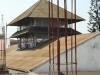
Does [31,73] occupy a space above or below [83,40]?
below

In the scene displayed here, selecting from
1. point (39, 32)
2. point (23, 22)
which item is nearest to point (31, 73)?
point (39, 32)

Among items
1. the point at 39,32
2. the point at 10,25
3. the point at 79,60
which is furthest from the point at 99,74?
the point at 10,25

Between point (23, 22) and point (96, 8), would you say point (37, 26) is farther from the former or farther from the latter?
point (96, 8)

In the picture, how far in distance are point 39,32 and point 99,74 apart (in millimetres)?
11940

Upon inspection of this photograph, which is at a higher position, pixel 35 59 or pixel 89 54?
pixel 89 54

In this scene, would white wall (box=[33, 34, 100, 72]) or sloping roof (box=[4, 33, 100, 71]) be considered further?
white wall (box=[33, 34, 100, 72])

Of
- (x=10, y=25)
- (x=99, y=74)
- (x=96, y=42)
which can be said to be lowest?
(x=99, y=74)

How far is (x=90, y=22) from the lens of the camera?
41.0m

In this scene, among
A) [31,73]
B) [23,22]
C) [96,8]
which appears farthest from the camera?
[96,8]

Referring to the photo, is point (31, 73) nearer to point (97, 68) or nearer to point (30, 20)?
point (97, 68)

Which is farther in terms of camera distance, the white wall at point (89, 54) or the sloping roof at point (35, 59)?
the white wall at point (89, 54)

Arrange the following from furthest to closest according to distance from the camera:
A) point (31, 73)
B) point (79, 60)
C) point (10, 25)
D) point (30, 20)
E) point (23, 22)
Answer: point (10, 25) < point (23, 22) < point (30, 20) < point (79, 60) < point (31, 73)

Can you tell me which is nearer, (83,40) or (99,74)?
(99,74)

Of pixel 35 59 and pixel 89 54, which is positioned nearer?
pixel 89 54
